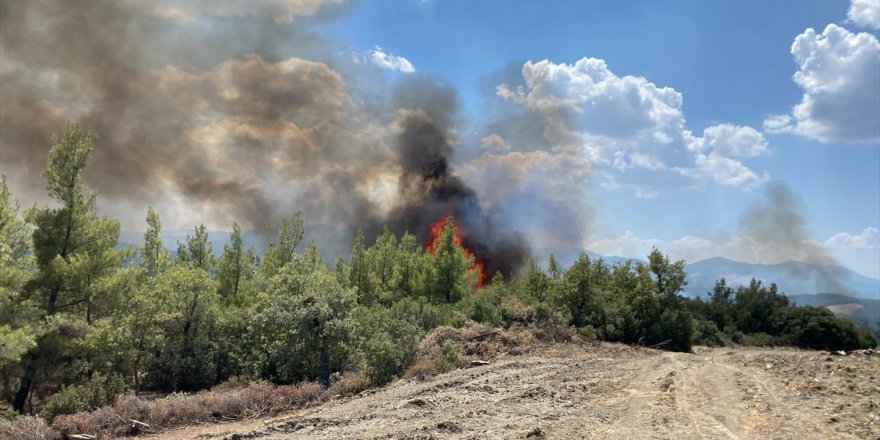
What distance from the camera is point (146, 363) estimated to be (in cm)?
2369

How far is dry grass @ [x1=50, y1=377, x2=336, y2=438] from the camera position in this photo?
1498 centimetres

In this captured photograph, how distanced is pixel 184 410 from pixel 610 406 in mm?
14901

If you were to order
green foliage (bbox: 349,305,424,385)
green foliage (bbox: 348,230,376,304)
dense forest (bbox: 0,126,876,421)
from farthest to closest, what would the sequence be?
green foliage (bbox: 348,230,376,304) → green foliage (bbox: 349,305,424,385) → dense forest (bbox: 0,126,876,421)

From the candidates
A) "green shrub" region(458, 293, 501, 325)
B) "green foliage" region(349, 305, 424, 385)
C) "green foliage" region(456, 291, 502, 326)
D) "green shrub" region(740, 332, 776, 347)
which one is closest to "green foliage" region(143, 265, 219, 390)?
"green foliage" region(349, 305, 424, 385)

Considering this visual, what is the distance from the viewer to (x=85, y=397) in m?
17.9

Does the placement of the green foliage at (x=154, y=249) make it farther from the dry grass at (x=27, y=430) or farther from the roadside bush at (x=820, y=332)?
the roadside bush at (x=820, y=332)

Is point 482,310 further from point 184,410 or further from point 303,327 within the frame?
point 184,410

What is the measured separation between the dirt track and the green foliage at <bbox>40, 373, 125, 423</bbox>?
5529 mm

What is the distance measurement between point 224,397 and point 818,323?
2449 inches

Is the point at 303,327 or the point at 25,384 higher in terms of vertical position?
the point at 303,327

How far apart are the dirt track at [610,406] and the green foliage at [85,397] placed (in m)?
5.53

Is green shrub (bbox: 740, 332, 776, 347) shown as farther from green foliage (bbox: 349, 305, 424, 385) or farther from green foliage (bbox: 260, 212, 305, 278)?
green foliage (bbox: 260, 212, 305, 278)

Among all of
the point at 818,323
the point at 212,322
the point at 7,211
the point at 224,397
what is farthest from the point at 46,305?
the point at 818,323

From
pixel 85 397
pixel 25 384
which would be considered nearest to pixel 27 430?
pixel 85 397
